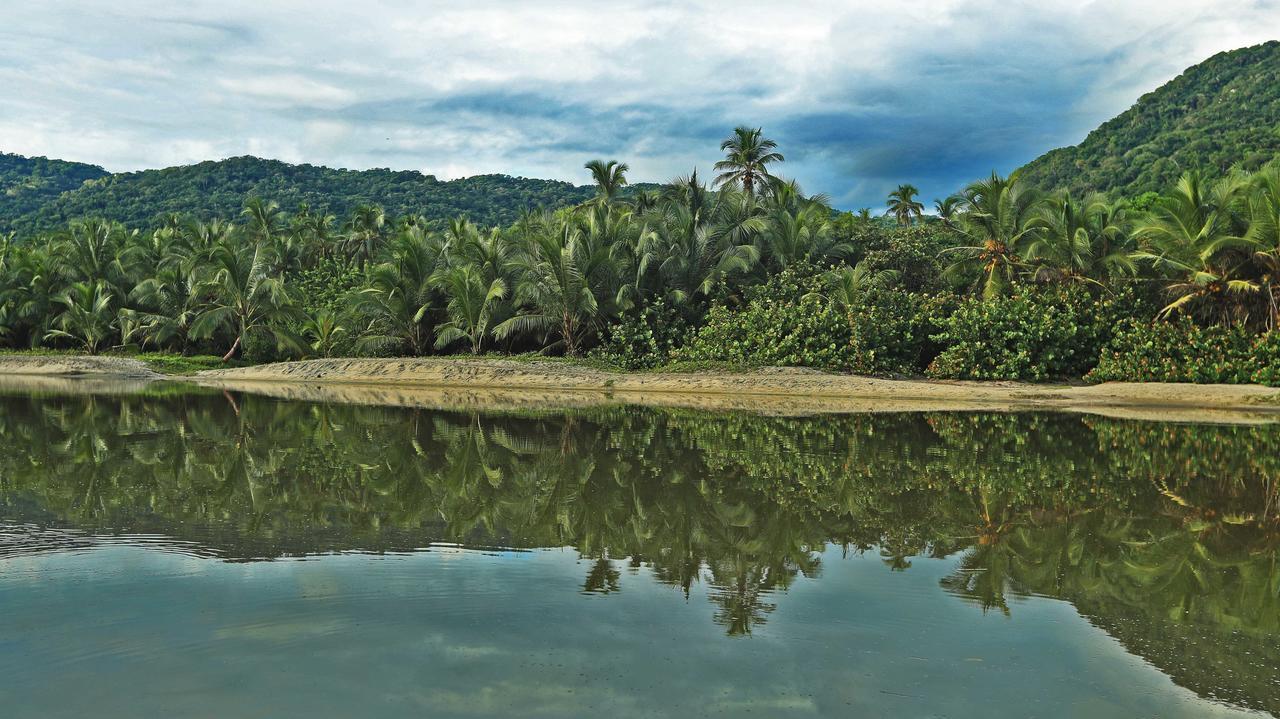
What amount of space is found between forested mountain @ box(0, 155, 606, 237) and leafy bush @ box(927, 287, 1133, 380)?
58.7m

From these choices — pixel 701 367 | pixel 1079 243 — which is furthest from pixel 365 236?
pixel 1079 243

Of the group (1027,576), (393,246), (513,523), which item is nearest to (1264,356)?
Answer: (1027,576)

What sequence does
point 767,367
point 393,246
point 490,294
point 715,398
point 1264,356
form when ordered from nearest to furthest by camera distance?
point 1264,356 → point 715,398 → point 767,367 → point 490,294 → point 393,246

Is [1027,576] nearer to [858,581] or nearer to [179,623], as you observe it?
[858,581]

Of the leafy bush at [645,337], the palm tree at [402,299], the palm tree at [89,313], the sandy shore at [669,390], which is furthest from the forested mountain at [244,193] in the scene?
the leafy bush at [645,337]

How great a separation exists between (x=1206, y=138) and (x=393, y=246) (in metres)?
61.8

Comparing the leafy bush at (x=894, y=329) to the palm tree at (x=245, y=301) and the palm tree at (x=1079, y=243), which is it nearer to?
the palm tree at (x=1079, y=243)

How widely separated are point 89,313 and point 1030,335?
39458 mm

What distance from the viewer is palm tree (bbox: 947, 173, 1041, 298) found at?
92.8 ft

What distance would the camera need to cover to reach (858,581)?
250 inches

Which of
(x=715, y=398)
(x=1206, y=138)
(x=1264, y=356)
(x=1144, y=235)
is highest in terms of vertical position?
(x=1206, y=138)

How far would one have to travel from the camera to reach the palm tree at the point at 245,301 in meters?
37.2

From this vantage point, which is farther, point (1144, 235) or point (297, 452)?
point (1144, 235)

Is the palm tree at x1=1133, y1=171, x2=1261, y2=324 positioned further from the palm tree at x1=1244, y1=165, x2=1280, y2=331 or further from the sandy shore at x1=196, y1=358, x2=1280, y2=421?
the sandy shore at x1=196, y1=358, x2=1280, y2=421
